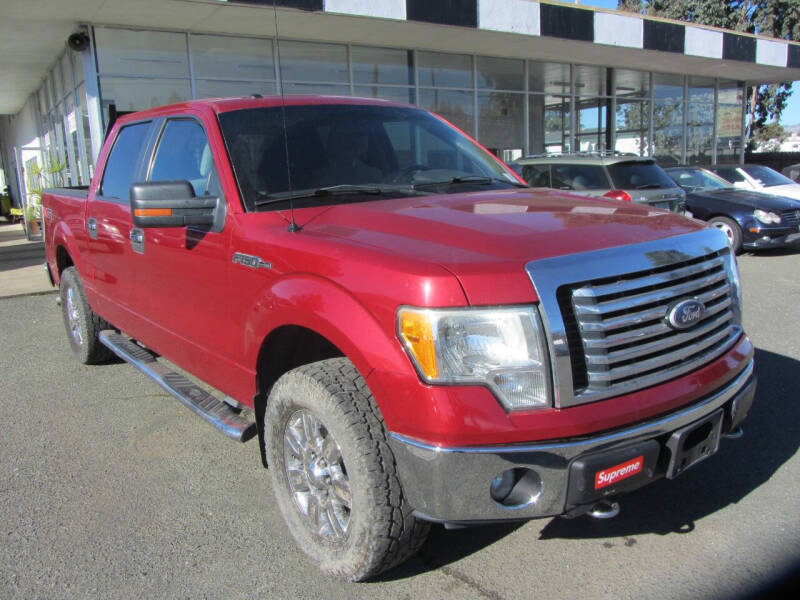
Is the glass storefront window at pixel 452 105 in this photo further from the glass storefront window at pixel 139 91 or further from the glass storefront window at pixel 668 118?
the glass storefront window at pixel 668 118

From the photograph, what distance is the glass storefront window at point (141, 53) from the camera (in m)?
12.1

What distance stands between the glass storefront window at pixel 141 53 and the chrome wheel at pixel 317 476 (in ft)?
38.3

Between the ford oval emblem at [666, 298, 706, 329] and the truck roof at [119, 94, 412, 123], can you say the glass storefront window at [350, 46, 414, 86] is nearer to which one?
the truck roof at [119, 94, 412, 123]

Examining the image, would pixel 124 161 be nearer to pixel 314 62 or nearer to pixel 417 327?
pixel 417 327

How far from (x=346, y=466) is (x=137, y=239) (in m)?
2.33

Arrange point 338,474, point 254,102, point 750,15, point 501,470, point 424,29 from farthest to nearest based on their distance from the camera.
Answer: point 750,15, point 424,29, point 254,102, point 338,474, point 501,470

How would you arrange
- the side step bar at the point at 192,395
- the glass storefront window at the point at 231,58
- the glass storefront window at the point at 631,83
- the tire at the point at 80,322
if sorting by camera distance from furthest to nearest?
the glass storefront window at the point at 631,83, the glass storefront window at the point at 231,58, the tire at the point at 80,322, the side step bar at the point at 192,395

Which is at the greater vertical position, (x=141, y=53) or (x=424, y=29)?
(x=424, y=29)

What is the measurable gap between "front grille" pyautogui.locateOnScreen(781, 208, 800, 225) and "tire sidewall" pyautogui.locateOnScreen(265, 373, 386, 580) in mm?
10613

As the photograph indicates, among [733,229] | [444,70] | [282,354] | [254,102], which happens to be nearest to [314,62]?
[444,70]

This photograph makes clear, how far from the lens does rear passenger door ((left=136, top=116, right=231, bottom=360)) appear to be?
3.23 m

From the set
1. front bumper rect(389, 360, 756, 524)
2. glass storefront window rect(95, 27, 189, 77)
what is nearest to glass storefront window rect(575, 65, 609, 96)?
glass storefront window rect(95, 27, 189, 77)

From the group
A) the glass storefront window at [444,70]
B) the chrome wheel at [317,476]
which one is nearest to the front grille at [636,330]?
the chrome wheel at [317,476]

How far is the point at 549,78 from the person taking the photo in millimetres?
18719
